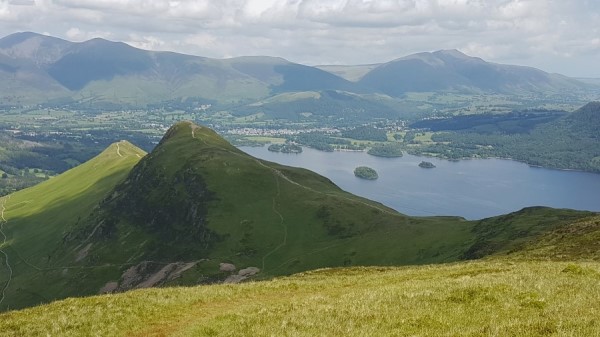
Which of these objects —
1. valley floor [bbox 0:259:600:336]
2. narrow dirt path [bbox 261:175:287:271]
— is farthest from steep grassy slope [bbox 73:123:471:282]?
valley floor [bbox 0:259:600:336]

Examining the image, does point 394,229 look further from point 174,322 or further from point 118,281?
point 174,322

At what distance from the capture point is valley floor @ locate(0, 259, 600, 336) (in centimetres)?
2233

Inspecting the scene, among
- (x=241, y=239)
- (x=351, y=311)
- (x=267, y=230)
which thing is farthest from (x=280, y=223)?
(x=351, y=311)

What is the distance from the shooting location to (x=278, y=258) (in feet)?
473

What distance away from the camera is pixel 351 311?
26.6m

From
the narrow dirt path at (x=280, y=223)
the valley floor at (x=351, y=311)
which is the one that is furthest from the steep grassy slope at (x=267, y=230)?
the valley floor at (x=351, y=311)

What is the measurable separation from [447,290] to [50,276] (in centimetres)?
17429

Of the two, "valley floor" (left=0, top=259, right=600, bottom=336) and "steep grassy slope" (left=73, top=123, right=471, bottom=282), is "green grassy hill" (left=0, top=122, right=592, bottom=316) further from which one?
"valley floor" (left=0, top=259, right=600, bottom=336)

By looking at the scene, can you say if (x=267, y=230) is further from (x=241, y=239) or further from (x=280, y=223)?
(x=241, y=239)

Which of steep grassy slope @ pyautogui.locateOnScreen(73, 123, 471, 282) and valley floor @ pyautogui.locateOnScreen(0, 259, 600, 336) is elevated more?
valley floor @ pyautogui.locateOnScreen(0, 259, 600, 336)

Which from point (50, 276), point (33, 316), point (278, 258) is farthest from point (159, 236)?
point (33, 316)

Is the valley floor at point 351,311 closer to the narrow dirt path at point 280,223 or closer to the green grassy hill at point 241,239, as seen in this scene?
the green grassy hill at point 241,239

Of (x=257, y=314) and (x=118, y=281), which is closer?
(x=257, y=314)

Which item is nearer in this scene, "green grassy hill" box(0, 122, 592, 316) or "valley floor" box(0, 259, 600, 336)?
"valley floor" box(0, 259, 600, 336)
